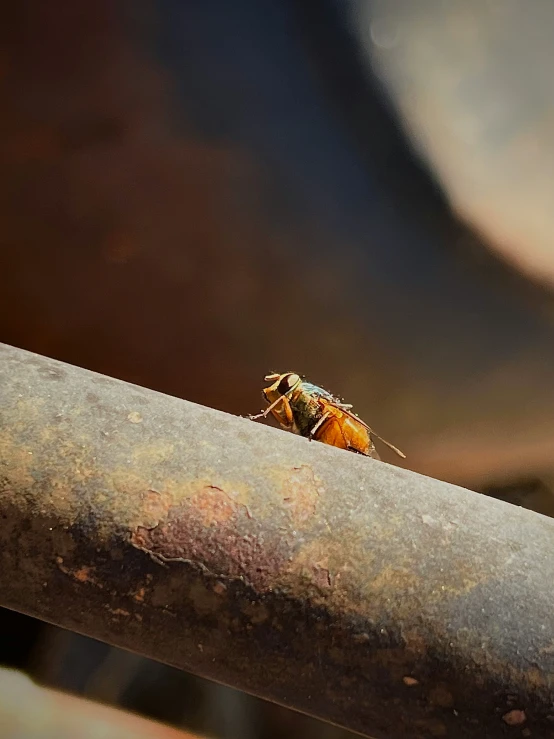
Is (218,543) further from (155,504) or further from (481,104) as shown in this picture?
(481,104)

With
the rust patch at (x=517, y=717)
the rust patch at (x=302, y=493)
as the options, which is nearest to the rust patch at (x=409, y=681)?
the rust patch at (x=517, y=717)

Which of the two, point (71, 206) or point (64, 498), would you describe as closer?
point (64, 498)

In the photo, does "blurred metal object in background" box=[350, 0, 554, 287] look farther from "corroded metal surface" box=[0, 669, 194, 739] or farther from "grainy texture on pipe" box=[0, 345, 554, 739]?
"corroded metal surface" box=[0, 669, 194, 739]

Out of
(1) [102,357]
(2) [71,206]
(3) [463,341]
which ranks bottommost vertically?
(1) [102,357]

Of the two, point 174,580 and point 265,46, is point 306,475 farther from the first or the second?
point 265,46

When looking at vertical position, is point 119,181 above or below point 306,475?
above

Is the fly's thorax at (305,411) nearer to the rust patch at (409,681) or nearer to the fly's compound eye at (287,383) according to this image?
the fly's compound eye at (287,383)

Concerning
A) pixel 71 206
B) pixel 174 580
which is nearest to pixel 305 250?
pixel 71 206
